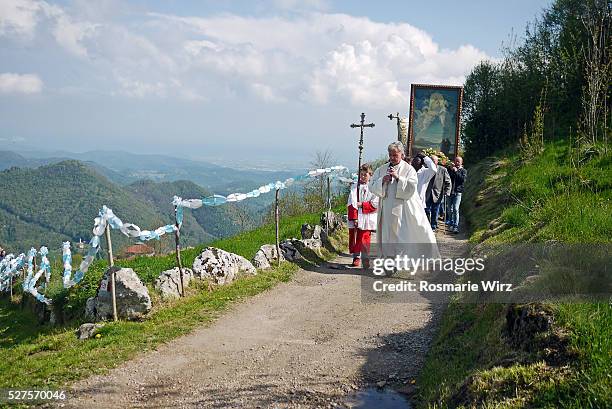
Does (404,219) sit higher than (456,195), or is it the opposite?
(456,195)

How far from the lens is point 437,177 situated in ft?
44.5

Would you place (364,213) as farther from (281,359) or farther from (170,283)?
(281,359)

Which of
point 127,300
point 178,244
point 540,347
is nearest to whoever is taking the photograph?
point 540,347

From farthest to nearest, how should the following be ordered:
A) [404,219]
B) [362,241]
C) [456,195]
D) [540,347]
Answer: [456,195] → [362,241] → [404,219] → [540,347]

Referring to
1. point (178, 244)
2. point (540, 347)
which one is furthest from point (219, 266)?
point (540, 347)

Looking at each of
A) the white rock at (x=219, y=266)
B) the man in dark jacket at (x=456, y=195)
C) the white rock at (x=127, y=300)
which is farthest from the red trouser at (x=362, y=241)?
the white rock at (x=127, y=300)

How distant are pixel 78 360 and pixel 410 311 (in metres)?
4.45

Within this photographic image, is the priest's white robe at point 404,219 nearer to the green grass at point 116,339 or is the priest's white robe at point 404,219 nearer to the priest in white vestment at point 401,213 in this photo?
the priest in white vestment at point 401,213

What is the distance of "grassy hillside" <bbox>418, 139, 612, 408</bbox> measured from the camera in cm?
358

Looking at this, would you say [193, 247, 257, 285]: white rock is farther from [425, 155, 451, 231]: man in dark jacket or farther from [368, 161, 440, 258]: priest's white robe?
[425, 155, 451, 231]: man in dark jacket

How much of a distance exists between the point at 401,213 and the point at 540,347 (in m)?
5.41

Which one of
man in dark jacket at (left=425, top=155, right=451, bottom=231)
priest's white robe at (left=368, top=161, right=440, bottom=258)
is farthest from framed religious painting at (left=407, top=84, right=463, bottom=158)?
priest's white robe at (left=368, top=161, right=440, bottom=258)

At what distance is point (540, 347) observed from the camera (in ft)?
13.6

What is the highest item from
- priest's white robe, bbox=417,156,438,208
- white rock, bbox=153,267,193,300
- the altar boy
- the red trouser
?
priest's white robe, bbox=417,156,438,208
